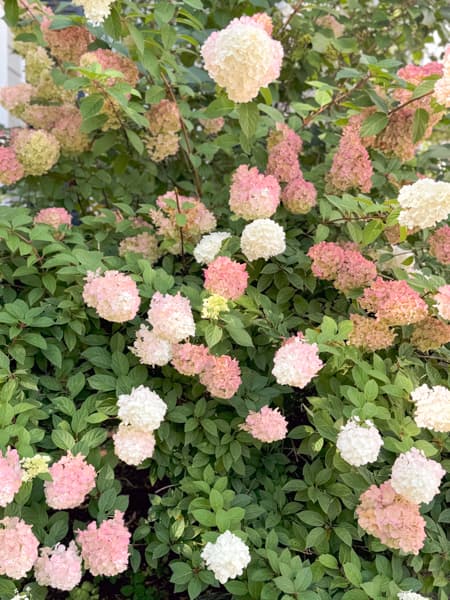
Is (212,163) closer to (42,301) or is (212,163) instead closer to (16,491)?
(42,301)

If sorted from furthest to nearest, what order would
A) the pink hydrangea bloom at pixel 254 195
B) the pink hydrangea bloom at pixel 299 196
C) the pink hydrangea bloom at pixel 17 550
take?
the pink hydrangea bloom at pixel 299 196
the pink hydrangea bloom at pixel 254 195
the pink hydrangea bloom at pixel 17 550

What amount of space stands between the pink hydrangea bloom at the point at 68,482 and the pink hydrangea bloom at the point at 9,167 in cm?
102

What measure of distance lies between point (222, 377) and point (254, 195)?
1.94 feet

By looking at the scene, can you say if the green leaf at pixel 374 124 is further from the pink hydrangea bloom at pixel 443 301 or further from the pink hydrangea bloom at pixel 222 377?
the pink hydrangea bloom at pixel 222 377

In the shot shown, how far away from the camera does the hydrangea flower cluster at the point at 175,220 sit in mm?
1831

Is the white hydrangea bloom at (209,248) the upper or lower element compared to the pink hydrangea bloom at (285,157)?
lower

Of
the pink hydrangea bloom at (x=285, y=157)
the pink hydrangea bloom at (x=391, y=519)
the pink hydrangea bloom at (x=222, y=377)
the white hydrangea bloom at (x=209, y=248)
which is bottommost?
the pink hydrangea bloom at (x=391, y=519)

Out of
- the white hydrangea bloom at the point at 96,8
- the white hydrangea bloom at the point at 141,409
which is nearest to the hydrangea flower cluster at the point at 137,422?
the white hydrangea bloom at the point at 141,409

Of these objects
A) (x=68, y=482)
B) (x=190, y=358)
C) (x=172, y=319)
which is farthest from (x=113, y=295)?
(x=68, y=482)

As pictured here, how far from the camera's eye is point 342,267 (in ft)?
5.67

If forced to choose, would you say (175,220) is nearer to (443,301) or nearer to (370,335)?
(370,335)

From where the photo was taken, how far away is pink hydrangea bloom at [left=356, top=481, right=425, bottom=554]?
1366 millimetres

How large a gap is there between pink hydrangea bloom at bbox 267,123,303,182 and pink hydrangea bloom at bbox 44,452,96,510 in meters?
1.15

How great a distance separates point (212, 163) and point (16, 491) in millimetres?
1665
